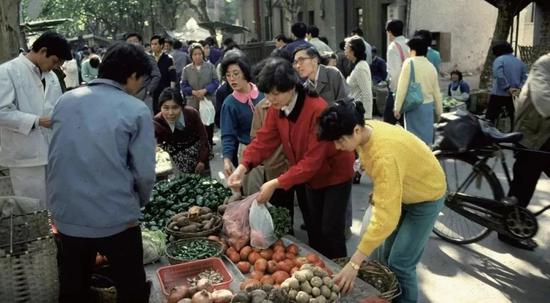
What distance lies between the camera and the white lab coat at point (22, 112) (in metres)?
4.09

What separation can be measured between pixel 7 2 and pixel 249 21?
31.5 meters

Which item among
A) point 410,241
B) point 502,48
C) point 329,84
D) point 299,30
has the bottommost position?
point 410,241

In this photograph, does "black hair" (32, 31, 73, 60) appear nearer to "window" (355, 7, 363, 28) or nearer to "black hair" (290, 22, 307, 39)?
"black hair" (290, 22, 307, 39)

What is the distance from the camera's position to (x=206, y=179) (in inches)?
208

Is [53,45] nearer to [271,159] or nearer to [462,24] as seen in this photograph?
[271,159]

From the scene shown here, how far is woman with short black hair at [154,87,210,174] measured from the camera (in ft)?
17.3

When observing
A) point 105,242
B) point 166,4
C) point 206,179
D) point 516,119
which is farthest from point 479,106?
point 166,4

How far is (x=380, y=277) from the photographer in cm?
351

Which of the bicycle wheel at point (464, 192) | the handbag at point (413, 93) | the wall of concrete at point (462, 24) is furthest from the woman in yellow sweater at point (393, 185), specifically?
the wall of concrete at point (462, 24)

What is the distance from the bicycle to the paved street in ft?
0.65

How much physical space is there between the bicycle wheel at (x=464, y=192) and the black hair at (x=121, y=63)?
3.25m

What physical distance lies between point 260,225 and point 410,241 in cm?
115

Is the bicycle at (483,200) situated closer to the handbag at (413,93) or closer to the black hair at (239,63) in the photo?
the handbag at (413,93)

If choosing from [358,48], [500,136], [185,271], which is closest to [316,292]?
[185,271]
